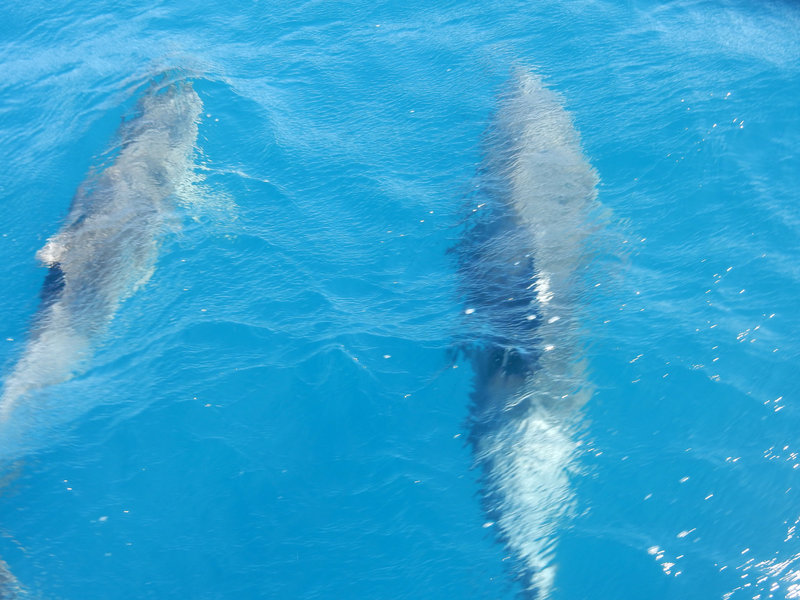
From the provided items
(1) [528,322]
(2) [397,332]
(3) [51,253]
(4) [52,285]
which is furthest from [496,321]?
(3) [51,253]

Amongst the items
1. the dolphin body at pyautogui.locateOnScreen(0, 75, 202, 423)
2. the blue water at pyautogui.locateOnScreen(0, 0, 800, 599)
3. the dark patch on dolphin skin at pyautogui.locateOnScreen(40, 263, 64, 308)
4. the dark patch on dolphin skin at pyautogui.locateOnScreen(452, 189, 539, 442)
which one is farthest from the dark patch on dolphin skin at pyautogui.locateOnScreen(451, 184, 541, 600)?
the dark patch on dolphin skin at pyautogui.locateOnScreen(40, 263, 64, 308)

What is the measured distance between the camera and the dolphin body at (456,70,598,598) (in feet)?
28.2

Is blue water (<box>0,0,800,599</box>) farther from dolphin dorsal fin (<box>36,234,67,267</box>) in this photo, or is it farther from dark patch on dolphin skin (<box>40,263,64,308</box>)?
dolphin dorsal fin (<box>36,234,67,267</box>)

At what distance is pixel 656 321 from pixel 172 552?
7.59 meters

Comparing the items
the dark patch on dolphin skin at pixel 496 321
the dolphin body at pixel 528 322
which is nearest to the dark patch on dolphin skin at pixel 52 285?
the dark patch on dolphin skin at pixel 496 321

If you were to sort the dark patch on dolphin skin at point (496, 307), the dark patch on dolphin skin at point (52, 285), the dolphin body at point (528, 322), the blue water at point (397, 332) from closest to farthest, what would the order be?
the blue water at point (397, 332) → the dolphin body at point (528, 322) → the dark patch on dolphin skin at point (496, 307) → the dark patch on dolphin skin at point (52, 285)

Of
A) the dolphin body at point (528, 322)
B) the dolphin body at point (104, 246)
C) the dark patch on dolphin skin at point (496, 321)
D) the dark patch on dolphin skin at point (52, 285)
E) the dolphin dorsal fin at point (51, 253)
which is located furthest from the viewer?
the dolphin dorsal fin at point (51, 253)

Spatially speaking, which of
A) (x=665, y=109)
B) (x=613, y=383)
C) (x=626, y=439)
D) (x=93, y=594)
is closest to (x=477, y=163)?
(x=665, y=109)

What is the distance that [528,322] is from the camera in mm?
10281

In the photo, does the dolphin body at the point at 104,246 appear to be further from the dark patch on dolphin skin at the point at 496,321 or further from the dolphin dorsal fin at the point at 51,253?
the dark patch on dolphin skin at the point at 496,321

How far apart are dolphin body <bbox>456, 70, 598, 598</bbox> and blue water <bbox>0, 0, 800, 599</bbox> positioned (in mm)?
253

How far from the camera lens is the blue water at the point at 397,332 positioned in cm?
839

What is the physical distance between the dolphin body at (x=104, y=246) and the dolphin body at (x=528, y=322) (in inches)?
237

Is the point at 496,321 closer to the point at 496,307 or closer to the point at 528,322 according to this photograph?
the point at 496,307
